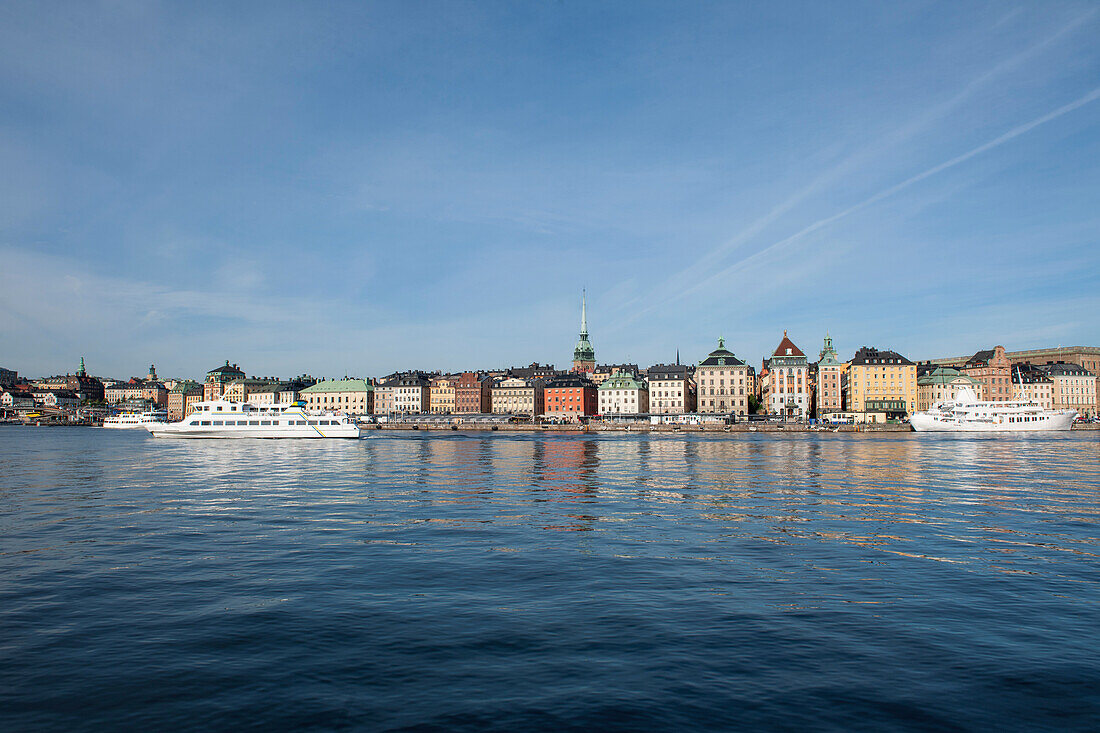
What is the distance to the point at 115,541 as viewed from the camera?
19266mm

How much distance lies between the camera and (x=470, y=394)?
637 feet

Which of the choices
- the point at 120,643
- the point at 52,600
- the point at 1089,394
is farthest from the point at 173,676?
the point at 1089,394

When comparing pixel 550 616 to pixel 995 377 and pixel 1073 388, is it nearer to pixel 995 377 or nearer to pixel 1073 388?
pixel 995 377

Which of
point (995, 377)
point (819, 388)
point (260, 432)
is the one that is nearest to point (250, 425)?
point (260, 432)

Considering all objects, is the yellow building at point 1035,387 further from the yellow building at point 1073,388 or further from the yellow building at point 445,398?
the yellow building at point 445,398

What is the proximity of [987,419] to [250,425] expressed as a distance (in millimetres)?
116727

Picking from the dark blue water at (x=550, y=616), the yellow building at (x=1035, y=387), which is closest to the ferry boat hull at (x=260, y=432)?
the dark blue water at (x=550, y=616)

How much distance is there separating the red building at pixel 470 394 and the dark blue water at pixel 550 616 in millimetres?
166738

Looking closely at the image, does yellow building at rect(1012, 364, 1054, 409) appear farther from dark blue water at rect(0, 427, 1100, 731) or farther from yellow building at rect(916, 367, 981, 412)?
dark blue water at rect(0, 427, 1100, 731)

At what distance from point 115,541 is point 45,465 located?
118 ft

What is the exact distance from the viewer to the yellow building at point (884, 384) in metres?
163

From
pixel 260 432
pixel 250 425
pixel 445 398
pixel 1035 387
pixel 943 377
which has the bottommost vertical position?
pixel 260 432

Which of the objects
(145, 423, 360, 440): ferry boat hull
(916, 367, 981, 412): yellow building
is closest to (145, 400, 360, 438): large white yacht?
(145, 423, 360, 440): ferry boat hull

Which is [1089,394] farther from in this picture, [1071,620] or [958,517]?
[1071,620]
